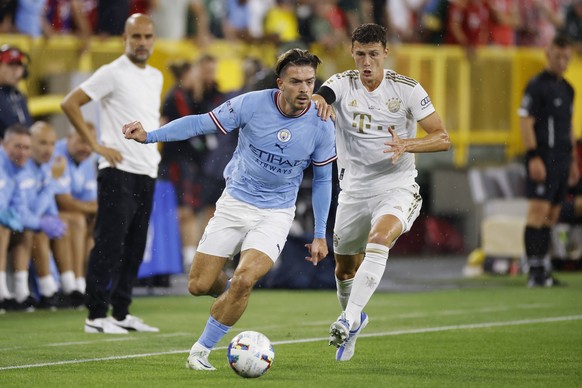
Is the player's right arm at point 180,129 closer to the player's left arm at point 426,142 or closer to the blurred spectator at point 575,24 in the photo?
the player's left arm at point 426,142

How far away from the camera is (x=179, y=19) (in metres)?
19.7

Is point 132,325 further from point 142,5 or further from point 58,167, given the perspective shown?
point 142,5

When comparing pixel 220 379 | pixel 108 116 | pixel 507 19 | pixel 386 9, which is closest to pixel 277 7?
pixel 386 9

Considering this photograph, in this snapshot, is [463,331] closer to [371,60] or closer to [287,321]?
[287,321]

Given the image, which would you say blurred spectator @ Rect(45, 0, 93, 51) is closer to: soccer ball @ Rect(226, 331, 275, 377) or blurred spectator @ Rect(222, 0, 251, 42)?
blurred spectator @ Rect(222, 0, 251, 42)

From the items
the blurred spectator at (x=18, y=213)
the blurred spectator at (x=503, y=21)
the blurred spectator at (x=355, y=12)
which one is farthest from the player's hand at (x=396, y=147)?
the blurred spectator at (x=503, y=21)

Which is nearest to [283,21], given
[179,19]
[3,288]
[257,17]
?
[257,17]

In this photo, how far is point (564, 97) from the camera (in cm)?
1614

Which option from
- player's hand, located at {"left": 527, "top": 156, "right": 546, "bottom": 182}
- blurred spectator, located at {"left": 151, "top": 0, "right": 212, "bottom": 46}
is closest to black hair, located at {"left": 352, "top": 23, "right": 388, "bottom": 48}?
player's hand, located at {"left": 527, "top": 156, "right": 546, "bottom": 182}

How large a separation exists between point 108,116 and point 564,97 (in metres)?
6.69

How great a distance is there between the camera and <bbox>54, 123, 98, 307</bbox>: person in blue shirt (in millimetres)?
13922

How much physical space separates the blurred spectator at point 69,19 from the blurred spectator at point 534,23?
9148 millimetres

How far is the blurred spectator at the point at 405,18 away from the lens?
22234 mm

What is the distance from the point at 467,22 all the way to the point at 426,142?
13.4 m
